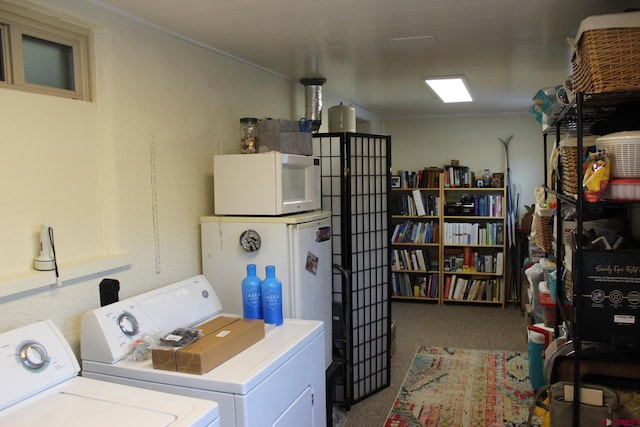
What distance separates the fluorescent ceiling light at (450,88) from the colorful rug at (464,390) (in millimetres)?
2249

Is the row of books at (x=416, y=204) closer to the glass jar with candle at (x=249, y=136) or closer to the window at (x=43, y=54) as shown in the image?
the glass jar with candle at (x=249, y=136)

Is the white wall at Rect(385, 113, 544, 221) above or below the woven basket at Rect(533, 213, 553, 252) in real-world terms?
above

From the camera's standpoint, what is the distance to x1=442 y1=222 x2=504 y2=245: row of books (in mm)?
5797

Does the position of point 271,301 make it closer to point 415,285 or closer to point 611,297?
point 611,297

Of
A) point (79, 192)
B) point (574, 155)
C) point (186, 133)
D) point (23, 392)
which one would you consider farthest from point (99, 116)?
point (574, 155)

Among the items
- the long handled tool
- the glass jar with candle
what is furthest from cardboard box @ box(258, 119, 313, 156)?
the long handled tool

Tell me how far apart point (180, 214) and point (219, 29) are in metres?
0.94

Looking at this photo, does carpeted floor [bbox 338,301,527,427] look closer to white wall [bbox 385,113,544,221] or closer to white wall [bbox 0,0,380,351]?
white wall [bbox 385,113,544,221]

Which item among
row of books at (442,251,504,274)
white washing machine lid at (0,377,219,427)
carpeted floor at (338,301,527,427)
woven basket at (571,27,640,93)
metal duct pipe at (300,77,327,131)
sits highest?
metal duct pipe at (300,77,327,131)

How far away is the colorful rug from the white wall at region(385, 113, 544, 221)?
2.59 m

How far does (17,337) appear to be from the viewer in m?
1.60

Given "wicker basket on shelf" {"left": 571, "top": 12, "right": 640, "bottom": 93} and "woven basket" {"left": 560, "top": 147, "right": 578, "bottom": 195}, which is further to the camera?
"woven basket" {"left": 560, "top": 147, "right": 578, "bottom": 195}

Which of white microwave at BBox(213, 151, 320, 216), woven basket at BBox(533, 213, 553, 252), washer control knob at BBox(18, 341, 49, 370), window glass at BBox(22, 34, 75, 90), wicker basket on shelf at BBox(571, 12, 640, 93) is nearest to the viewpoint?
washer control knob at BBox(18, 341, 49, 370)

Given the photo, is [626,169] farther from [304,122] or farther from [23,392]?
[23,392]
